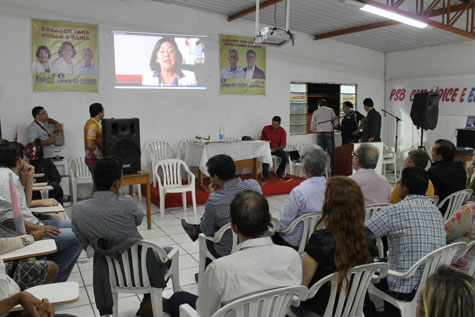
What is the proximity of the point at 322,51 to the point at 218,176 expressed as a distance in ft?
22.2

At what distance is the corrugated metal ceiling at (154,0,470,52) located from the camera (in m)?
6.86

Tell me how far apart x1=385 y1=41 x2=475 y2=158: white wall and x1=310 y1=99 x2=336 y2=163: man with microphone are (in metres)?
2.19

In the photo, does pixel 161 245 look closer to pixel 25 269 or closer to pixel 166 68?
pixel 25 269

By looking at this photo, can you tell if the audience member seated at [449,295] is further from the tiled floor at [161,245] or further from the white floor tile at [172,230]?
the white floor tile at [172,230]

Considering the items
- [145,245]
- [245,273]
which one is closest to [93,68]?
[145,245]

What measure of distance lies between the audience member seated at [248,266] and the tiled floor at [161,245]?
1.61m

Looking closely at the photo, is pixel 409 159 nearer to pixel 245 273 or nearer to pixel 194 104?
pixel 245 273

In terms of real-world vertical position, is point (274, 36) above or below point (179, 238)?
above

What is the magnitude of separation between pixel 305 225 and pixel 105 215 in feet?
4.24

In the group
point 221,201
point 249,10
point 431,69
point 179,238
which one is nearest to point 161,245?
point 179,238

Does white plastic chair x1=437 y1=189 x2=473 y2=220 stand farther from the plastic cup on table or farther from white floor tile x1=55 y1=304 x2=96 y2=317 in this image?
the plastic cup on table

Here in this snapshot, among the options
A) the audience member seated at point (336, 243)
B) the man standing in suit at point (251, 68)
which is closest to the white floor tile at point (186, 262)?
the audience member seated at point (336, 243)

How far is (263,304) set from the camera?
1.62 meters

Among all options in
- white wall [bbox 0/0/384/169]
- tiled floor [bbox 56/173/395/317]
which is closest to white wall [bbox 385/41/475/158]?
white wall [bbox 0/0/384/169]
